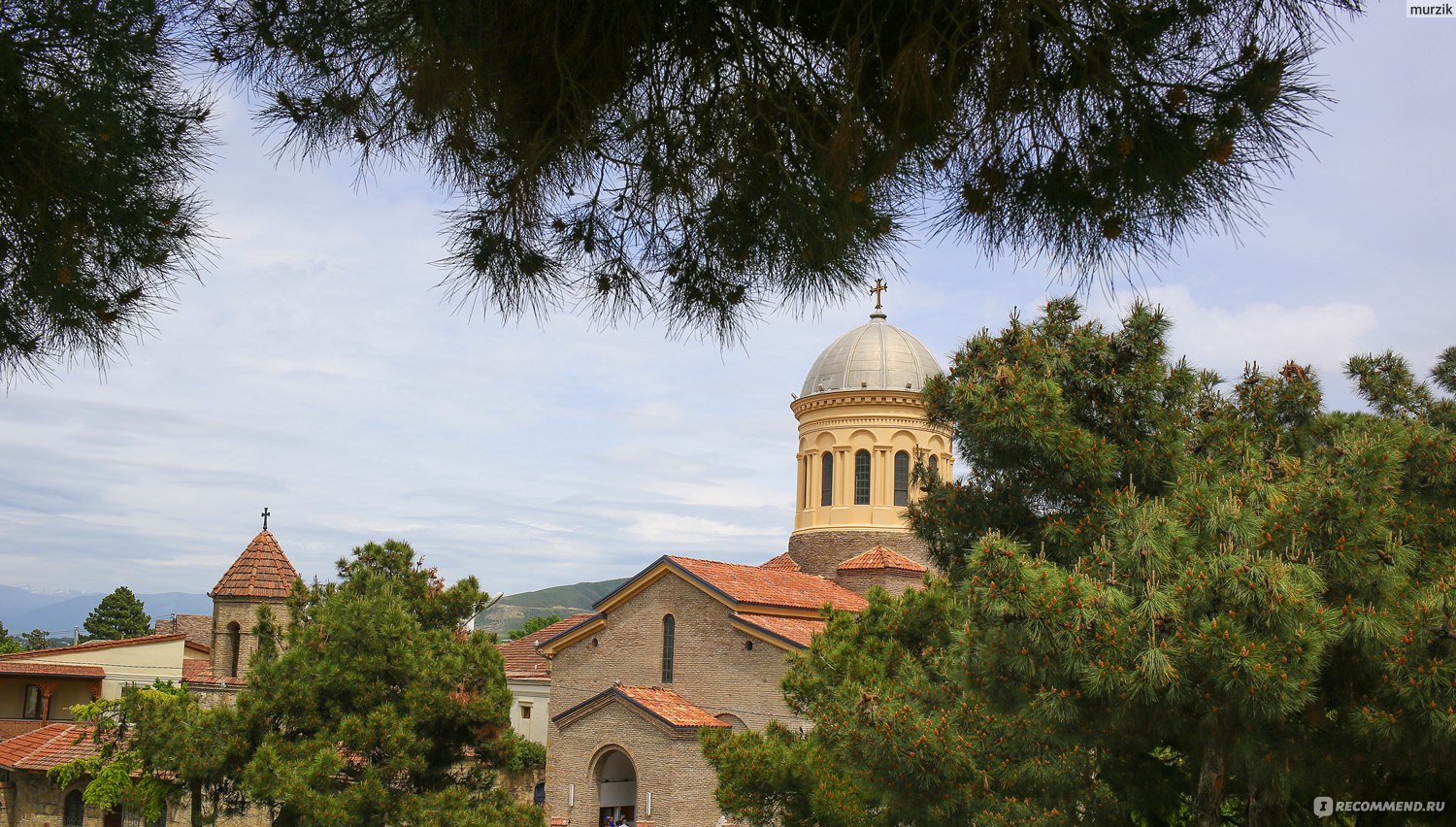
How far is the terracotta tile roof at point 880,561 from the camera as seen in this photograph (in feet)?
96.0

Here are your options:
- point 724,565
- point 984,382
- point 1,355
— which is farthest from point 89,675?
point 1,355

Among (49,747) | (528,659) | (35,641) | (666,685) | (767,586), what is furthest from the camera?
(35,641)

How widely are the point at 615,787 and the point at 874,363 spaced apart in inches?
531

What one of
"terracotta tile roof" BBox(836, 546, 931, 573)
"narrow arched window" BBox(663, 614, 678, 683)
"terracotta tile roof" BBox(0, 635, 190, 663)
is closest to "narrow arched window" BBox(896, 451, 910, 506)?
"terracotta tile roof" BBox(836, 546, 931, 573)

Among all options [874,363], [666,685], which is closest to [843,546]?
[874,363]

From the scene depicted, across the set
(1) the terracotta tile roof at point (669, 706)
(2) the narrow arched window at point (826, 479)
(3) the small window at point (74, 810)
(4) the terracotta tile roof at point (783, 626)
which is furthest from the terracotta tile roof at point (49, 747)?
(2) the narrow arched window at point (826, 479)

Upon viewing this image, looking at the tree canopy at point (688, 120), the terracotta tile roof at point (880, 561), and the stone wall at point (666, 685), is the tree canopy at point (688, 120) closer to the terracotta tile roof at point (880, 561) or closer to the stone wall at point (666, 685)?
the stone wall at point (666, 685)

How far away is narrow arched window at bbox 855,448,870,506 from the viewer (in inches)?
1240

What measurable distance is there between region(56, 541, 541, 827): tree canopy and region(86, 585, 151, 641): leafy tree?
168 feet

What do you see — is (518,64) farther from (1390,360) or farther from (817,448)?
(817,448)

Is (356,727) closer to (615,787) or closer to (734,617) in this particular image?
(734,617)

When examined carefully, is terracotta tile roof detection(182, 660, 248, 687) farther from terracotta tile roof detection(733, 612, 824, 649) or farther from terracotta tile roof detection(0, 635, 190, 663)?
terracotta tile roof detection(733, 612, 824, 649)

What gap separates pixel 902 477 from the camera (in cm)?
3139

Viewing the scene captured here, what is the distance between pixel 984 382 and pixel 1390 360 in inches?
205
